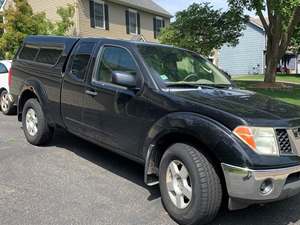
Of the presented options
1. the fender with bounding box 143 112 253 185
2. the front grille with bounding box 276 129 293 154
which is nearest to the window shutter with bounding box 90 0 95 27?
the fender with bounding box 143 112 253 185

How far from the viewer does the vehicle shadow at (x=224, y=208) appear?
4.41 meters

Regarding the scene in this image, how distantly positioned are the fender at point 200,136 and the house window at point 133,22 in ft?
75.4

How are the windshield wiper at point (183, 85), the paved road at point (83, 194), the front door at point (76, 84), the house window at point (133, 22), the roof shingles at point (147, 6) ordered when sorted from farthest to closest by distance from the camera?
the house window at point (133, 22) < the roof shingles at point (147, 6) < the front door at point (76, 84) < the windshield wiper at point (183, 85) < the paved road at point (83, 194)

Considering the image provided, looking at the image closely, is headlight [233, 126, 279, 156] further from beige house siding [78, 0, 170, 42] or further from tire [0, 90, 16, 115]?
beige house siding [78, 0, 170, 42]

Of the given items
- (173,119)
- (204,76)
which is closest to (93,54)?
(204,76)

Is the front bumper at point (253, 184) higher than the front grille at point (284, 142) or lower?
lower

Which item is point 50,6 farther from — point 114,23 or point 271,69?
point 271,69

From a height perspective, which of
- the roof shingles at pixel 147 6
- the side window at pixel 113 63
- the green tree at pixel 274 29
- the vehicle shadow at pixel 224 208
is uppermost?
the roof shingles at pixel 147 6

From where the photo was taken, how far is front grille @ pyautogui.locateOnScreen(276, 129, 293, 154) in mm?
3957

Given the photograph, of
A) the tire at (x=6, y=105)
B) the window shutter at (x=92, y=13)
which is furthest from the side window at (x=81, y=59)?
the window shutter at (x=92, y=13)

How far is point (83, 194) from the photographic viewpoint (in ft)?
16.4

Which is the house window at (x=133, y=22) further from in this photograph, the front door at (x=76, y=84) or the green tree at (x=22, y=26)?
the front door at (x=76, y=84)

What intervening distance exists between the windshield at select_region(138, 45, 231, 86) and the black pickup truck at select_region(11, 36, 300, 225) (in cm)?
2

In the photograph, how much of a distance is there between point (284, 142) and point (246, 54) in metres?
42.0
